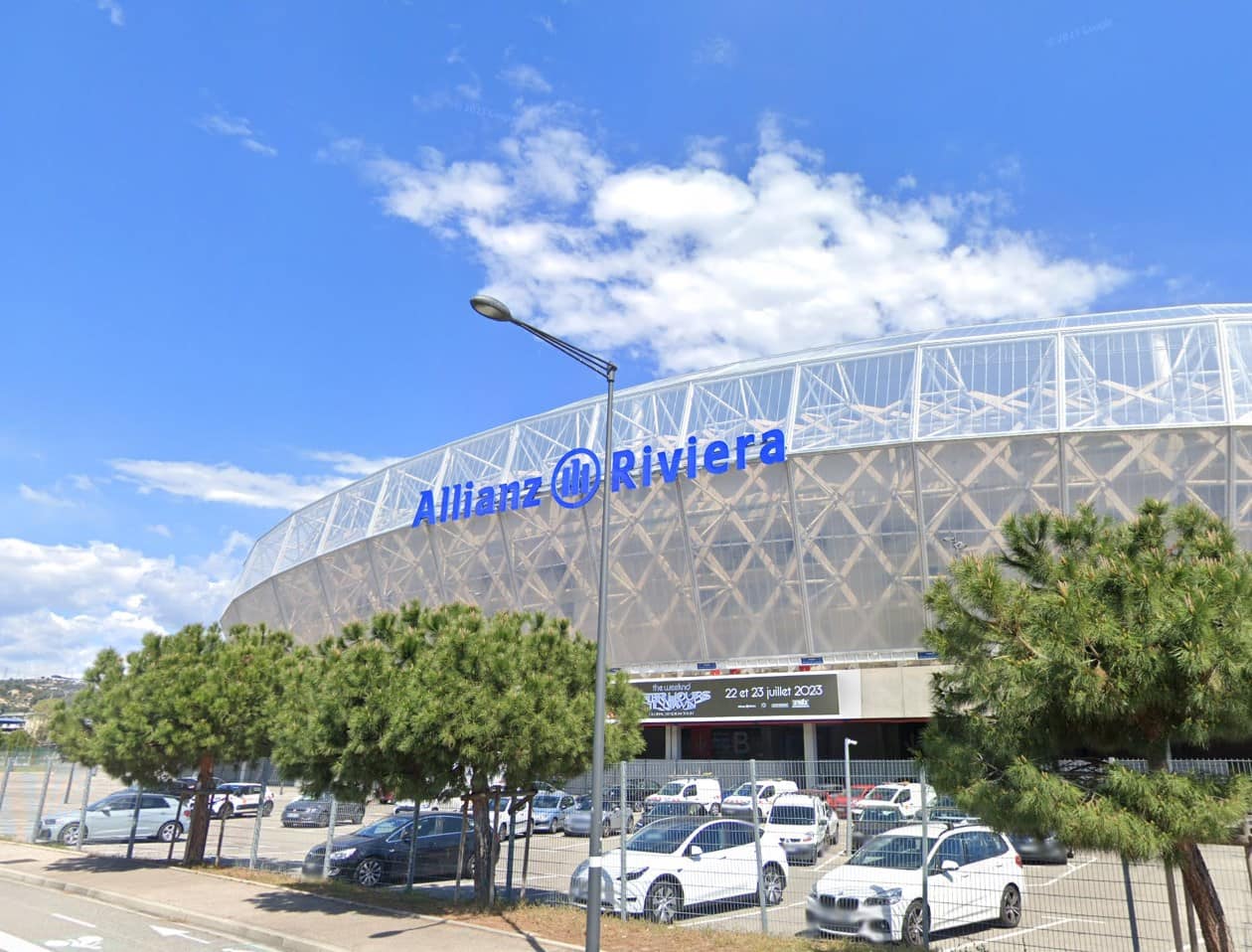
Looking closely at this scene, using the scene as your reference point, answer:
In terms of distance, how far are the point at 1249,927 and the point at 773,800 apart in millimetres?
6557

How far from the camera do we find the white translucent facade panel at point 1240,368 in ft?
102

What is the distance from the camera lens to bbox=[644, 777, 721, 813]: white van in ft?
48.1

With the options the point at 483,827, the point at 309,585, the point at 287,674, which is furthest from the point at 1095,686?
the point at 309,585

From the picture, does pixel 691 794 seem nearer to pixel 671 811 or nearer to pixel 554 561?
pixel 671 811

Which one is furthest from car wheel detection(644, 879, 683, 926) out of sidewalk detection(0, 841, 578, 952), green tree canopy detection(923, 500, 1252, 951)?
green tree canopy detection(923, 500, 1252, 951)

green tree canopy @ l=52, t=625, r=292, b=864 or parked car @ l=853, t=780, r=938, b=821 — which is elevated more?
green tree canopy @ l=52, t=625, r=292, b=864

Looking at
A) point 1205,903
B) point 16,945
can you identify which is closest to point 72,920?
point 16,945

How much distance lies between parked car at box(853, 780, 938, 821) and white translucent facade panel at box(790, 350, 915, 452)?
71.0ft

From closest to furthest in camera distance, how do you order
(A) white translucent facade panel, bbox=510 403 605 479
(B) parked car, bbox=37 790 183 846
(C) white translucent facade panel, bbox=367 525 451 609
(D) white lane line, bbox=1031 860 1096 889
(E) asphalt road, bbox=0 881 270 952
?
(D) white lane line, bbox=1031 860 1096 889 < (E) asphalt road, bbox=0 881 270 952 < (B) parked car, bbox=37 790 183 846 < (A) white translucent facade panel, bbox=510 403 605 479 < (C) white translucent facade panel, bbox=367 525 451 609

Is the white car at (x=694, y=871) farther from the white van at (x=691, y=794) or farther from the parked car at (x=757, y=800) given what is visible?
the parked car at (x=757, y=800)

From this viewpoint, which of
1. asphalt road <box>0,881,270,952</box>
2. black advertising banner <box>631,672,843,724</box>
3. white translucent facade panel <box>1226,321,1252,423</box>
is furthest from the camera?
black advertising banner <box>631,672,843,724</box>

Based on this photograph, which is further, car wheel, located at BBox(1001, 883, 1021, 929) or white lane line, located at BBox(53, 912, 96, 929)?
white lane line, located at BBox(53, 912, 96, 929)

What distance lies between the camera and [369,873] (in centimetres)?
1841

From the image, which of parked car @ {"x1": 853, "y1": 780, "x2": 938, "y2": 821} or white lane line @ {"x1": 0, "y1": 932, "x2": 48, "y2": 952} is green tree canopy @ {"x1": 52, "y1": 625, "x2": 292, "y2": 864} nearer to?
white lane line @ {"x1": 0, "y1": 932, "x2": 48, "y2": 952}
